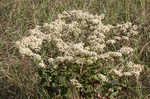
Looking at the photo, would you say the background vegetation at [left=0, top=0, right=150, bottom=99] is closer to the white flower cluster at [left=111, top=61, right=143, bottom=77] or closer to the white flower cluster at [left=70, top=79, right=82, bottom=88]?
the white flower cluster at [left=111, top=61, right=143, bottom=77]

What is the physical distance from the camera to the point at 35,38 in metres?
2.84

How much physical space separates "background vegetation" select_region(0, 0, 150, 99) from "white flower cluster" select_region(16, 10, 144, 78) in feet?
1.35

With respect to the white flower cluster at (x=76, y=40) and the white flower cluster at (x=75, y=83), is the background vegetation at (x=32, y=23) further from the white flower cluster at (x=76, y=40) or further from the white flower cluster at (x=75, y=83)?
the white flower cluster at (x=75, y=83)

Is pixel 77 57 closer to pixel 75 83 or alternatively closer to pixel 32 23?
pixel 75 83

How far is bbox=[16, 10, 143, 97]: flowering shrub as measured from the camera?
2707 millimetres

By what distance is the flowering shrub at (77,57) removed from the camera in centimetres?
271

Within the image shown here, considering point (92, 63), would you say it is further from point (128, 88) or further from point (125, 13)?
point (125, 13)

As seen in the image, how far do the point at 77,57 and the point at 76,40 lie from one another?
51 centimetres

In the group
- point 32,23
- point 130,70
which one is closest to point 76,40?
point 130,70

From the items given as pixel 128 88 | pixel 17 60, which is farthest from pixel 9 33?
pixel 128 88

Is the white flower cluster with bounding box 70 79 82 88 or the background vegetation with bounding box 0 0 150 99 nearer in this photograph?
the white flower cluster with bounding box 70 79 82 88

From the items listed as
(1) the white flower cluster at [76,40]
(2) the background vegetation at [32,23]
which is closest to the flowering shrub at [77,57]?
(1) the white flower cluster at [76,40]

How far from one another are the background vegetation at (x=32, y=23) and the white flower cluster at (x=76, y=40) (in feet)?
1.35

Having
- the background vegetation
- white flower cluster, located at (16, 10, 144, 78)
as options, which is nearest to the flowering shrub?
white flower cluster, located at (16, 10, 144, 78)
